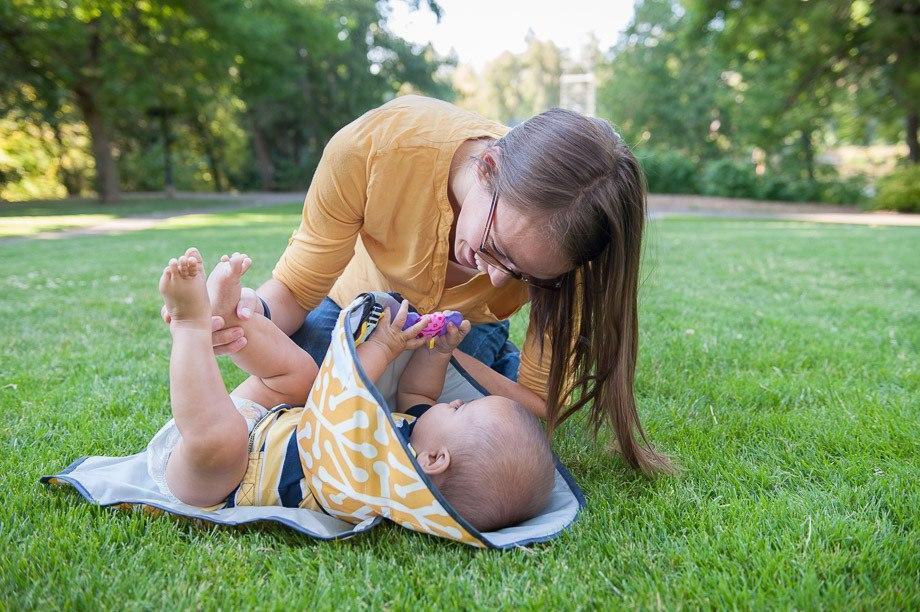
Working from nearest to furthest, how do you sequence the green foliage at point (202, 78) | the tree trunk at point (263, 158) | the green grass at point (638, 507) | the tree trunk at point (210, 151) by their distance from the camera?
the green grass at point (638, 507), the green foliage at point (202, 78), the tree trunk at point (210, 151), the tree trunk at point (263, 158)

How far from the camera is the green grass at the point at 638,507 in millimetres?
1339

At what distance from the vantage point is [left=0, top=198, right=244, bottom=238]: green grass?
11750 mm

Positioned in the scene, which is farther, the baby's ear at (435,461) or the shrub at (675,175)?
the shrub at (675,175)

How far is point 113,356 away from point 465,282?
1902 mm

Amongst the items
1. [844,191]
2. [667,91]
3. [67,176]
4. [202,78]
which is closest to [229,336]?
[202,78]

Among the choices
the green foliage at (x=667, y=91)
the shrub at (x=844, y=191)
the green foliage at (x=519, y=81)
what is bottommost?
the shrub at (x=844, y=191)

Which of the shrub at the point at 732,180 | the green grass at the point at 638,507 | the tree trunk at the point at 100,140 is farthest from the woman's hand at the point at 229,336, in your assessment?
the shrub at the point at 732,180

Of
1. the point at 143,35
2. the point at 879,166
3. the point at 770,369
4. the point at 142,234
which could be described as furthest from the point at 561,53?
the point at 770,369

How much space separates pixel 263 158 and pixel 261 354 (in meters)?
28.8

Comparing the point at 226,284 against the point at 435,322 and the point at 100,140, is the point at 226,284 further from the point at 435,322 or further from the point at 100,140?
the point at 100,140

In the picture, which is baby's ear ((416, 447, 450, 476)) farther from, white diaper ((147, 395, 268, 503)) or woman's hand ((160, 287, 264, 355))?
woman's hand ((160, 287, 264, 355))

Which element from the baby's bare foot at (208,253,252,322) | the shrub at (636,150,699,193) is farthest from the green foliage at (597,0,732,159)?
the baby's bare foot at (208,253,252,322)

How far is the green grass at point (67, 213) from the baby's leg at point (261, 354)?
1016 cm

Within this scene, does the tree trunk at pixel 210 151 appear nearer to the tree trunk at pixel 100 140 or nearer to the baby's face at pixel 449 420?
the tree trunk at pixel 100 140
